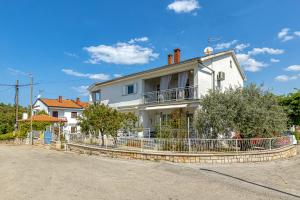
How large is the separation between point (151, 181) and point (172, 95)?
590 inches

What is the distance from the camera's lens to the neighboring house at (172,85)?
22237 mm

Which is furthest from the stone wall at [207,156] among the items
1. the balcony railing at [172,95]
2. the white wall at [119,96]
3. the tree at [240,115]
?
the white wall at [119,96]

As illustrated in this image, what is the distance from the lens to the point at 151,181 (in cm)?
1037

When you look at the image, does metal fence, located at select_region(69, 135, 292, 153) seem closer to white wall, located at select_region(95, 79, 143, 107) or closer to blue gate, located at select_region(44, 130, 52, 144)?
white wall, located at select_region(95, 79, 143, 107)

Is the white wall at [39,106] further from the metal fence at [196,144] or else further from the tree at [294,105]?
the tree at [294,105]

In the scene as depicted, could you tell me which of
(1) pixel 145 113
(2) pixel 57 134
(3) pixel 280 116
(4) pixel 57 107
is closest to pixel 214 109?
(3) pixel 280 116

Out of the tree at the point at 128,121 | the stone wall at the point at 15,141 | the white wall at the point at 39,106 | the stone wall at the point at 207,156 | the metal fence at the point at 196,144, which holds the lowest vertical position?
the stone wall at the point at 15,141

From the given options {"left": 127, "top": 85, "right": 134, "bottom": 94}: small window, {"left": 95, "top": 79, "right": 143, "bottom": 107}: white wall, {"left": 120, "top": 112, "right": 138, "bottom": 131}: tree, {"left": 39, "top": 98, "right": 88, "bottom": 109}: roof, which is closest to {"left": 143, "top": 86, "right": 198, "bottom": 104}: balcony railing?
{"left": 95, "top": 79, "right": 143, "bottom": 107}: white wall

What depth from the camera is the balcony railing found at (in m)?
22.7

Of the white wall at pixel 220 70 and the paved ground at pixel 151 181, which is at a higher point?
the white wall at pixel 220 70

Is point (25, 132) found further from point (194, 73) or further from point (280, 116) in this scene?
point (280, 116)

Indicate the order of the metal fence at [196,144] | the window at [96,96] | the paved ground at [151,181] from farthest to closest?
the window at [96,96] → the metal fence at [196,144] → the paved ground at [151,181]

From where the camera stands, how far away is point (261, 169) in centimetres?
1295

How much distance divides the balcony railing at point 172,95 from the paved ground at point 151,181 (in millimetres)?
9604
